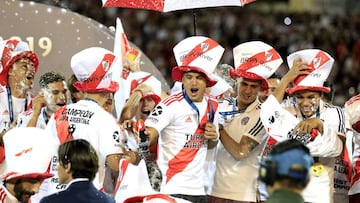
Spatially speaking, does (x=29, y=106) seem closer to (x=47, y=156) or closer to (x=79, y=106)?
(x=79, y=106)

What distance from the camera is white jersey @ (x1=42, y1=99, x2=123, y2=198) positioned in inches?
284

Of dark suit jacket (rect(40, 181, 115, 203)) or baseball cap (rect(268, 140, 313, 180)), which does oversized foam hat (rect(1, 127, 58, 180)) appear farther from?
baseball cap (rect(268, 140, 313, 180))

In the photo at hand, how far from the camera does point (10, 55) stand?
841 cm

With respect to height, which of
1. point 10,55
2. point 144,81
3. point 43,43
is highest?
point 43,43

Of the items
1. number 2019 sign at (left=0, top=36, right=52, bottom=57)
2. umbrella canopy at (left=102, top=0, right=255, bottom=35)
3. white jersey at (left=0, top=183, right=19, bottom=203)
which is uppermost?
umbrella canopy at (left=102, top=0, right=255, bottom=35)

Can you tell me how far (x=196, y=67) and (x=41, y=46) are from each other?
2841mm

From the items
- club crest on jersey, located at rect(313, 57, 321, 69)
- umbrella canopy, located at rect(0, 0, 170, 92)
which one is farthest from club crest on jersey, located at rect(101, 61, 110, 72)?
umbrella canopy, located at rect(0, 0, 170, 92)

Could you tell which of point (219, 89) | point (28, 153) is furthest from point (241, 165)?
point (28, 153)

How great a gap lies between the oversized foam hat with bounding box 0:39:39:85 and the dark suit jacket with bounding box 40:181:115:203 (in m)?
2.60

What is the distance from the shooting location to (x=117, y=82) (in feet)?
25.9

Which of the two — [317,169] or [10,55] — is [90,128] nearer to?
[10,55]

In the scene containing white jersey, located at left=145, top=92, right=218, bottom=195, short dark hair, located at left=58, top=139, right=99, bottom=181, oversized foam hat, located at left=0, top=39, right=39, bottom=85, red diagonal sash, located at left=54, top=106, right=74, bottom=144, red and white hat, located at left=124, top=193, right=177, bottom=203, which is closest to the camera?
short dark hair, located at left=58, top=139, right=99, bottom=181

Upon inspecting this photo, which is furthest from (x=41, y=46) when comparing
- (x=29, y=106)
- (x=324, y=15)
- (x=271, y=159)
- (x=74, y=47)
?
(x=324, y=15)

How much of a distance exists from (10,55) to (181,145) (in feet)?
5.16
